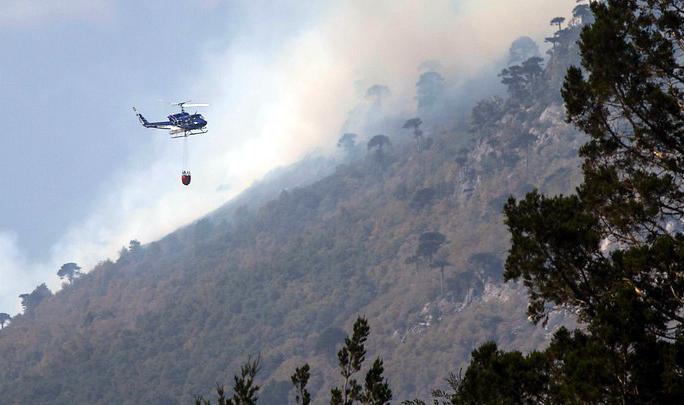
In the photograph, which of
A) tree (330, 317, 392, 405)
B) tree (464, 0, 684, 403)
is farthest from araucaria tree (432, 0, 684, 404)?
tree (330, 317, 392, 405)

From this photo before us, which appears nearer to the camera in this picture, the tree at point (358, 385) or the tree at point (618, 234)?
the tree at point (618, 234)

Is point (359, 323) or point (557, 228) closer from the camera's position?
point (557, 228)

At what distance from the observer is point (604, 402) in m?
20.5

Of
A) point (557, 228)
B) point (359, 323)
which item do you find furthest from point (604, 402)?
point (359, 323)

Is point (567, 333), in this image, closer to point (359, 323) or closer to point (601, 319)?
point (601, 319)

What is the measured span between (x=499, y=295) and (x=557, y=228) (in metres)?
169

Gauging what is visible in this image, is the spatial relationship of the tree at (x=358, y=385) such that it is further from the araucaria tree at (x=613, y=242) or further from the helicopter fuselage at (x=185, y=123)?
the helicopter fuselage at (x=185, y=123)

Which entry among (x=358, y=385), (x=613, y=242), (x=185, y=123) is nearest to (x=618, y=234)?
(x=613, y=242)

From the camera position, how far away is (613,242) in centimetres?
2575

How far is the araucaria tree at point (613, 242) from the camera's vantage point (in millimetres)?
20359

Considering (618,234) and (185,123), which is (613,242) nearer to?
(618,234)

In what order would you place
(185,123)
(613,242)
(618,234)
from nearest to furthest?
(618,234), (613,242), (185,123)

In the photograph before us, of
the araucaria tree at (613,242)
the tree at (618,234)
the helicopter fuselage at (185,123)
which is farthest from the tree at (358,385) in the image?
the helicopter fuselage at (185,123)

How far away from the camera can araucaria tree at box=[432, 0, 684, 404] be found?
20359mm
